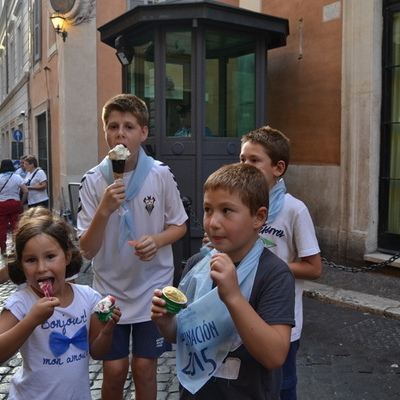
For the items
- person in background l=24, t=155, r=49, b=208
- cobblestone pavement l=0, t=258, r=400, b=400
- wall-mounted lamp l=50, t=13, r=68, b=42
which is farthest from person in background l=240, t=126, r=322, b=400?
wall-mounted lamp l=50, t=13, r=68, b=42

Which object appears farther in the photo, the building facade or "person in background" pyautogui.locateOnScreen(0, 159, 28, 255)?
"person in background" pyautogui.locateOnScreen(0, 159, 28, 255)

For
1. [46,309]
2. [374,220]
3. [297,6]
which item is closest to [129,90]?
[297,6]

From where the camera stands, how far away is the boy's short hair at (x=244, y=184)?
179 cm

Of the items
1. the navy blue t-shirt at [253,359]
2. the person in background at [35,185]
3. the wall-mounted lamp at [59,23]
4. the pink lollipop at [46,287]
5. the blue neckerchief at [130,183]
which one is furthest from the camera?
the wall-mounted lamp at [59,23]

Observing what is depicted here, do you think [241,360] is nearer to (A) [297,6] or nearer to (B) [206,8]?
(B) [206,8]

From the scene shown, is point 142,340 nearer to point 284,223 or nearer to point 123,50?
point 284,223

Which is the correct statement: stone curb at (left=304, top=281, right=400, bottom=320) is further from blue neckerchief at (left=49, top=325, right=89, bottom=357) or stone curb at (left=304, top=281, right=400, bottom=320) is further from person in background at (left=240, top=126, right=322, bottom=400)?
blue neckerchief at (left=49, top=325, right=89, bottom=357)

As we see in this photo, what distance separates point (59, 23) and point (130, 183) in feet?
39.0

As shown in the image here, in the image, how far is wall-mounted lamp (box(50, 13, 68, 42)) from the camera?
44.1ft

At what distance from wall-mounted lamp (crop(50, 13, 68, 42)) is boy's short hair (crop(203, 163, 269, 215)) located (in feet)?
42.2

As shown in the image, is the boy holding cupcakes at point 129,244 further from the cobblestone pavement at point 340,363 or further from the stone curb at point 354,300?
the stone curb at point 354,300

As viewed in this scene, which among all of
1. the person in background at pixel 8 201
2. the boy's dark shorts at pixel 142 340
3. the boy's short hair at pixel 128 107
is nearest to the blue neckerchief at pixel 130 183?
the boy's short hair at pixel 128 107

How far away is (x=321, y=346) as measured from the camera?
4703 mm

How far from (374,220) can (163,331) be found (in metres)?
6.26
